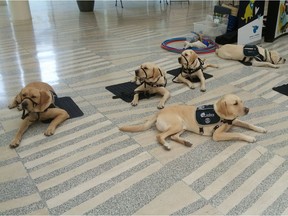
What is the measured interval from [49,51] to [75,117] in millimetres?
2589

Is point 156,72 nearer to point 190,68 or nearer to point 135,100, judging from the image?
point 135,100

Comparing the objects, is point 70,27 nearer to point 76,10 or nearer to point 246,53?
point 76,10

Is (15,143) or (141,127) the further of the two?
(141,127)

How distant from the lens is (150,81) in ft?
9.88

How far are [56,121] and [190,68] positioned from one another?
1593 mm

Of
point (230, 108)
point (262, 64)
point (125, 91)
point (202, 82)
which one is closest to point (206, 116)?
point (230, 108)

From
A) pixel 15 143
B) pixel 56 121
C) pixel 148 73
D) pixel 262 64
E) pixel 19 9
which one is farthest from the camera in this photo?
pixel 19 9

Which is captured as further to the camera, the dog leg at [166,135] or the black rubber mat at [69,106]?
the black rubber mat at [69,106]

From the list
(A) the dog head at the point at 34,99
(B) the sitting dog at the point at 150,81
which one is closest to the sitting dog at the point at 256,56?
(B) the sitting dog at the point at 150,81

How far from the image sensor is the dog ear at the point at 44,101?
246 centimetres

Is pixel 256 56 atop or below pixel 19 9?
below

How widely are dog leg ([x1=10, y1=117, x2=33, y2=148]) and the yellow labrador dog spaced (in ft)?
3.56

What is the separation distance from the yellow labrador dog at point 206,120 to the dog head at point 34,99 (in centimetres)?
92

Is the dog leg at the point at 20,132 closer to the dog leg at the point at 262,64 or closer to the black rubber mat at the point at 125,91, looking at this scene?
the black rubber mat at the point at 125,91
